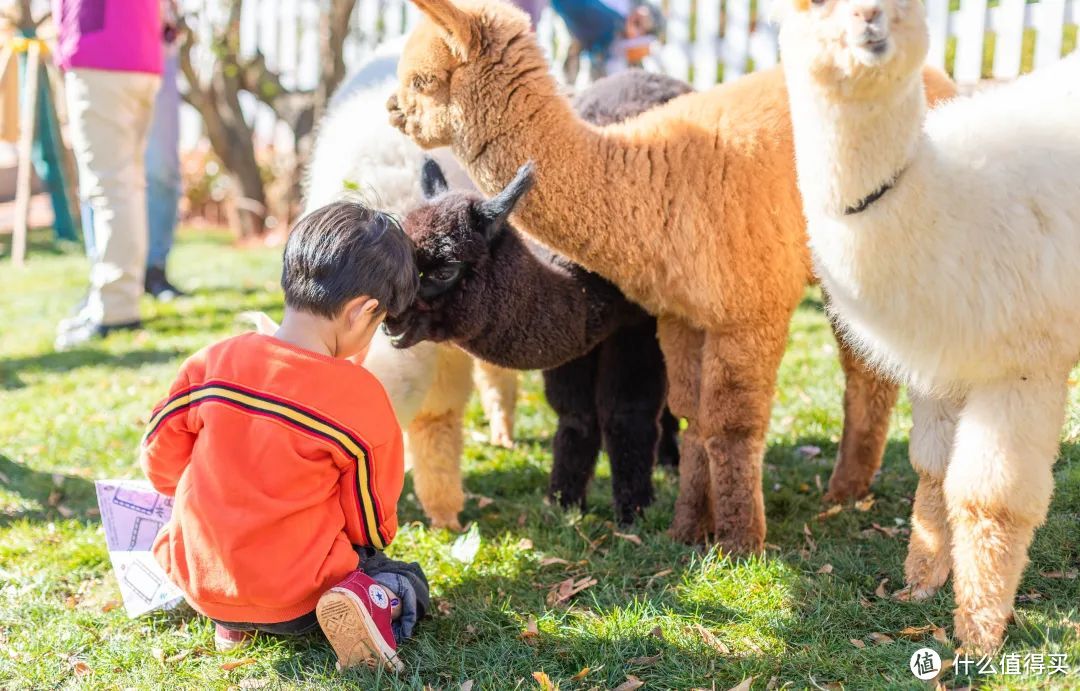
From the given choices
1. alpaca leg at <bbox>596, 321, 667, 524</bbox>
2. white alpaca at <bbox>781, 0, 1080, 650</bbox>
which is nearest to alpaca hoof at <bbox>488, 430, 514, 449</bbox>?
alpaca leg at <bbox>596, 321, 667, 524</bbox>

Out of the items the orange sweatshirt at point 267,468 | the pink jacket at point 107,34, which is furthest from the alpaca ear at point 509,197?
the pink jacket at point 107,34

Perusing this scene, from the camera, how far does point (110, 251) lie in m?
6.57

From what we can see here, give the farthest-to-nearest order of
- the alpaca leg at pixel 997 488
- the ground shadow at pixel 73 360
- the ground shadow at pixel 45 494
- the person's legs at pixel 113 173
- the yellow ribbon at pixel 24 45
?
1. the yellow ribbon at pixel 24 45
2. the ground shadow at pixel 73 360
3. the person's legs at pixel 113 173
4. the ground shadow at pixel 45 494
5. the alpaca leg at pixel 997 488

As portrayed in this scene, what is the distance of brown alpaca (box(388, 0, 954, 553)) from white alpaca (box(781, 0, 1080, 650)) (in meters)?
0.55

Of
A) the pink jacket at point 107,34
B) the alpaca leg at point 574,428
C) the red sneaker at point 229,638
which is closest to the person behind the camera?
the red sneaker at point 229,638

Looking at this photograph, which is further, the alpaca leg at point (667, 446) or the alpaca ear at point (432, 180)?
the alpaca leg at point (667, 446)

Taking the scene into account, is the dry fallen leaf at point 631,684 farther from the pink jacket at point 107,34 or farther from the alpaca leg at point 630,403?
the pink jacket at point 107,34

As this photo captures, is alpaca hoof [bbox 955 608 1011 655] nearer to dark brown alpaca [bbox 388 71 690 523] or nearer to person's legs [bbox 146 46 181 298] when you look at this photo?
dark brown alpaca [bbox 388 71 690 523]

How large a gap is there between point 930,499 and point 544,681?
4.13ft

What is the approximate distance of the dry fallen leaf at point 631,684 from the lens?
260cm

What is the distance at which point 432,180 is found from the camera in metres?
3.38

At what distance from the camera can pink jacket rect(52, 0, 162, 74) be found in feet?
19.6

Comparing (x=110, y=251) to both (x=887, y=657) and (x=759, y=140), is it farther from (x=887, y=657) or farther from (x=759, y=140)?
(x=887, y=657)

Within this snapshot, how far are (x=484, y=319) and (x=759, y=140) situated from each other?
3.44 feet
